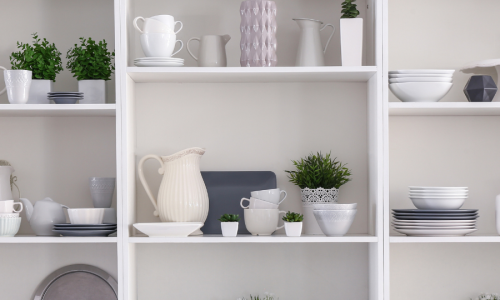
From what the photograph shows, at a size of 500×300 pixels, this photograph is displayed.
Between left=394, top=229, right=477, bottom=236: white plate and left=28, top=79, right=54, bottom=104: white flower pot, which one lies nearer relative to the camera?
left=394, top=229, right=477, bottom=236: white plate

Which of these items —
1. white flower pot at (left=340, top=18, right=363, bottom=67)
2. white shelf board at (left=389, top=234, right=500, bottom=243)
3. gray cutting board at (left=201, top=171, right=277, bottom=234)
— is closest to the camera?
white shelf board at (left=389, top=234, right=500, bottom=243)

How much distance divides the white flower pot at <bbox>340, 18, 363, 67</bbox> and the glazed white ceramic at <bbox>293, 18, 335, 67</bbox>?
9 centimetres

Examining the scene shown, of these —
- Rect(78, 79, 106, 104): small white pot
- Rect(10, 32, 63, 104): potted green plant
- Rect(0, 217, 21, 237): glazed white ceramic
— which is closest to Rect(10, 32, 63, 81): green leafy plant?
Rect(10, 32, 63, 104): potted green plant

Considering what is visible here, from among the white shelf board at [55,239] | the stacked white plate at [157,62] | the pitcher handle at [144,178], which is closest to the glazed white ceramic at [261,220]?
the pitcher handle at [144,178]

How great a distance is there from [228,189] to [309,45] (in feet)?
1.88

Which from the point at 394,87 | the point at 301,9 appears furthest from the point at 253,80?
the point at 394,87

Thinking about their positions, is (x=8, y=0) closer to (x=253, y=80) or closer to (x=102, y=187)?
(x=102, y=187)

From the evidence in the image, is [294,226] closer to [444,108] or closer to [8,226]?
[444,108]

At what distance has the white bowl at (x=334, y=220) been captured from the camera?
154 centimetres

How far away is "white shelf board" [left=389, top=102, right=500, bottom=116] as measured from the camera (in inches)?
61.2

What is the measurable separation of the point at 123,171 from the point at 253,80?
0.56m

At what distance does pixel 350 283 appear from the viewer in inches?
70.6

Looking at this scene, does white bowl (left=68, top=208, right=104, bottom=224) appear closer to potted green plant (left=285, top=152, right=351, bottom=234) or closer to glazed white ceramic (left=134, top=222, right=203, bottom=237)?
glazed white ceramic (left=134, top=222, right=203, bottom=237)

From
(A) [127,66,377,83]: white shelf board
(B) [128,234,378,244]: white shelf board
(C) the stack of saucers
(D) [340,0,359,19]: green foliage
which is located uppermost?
(D) [340,0,359,19]: green foliage
